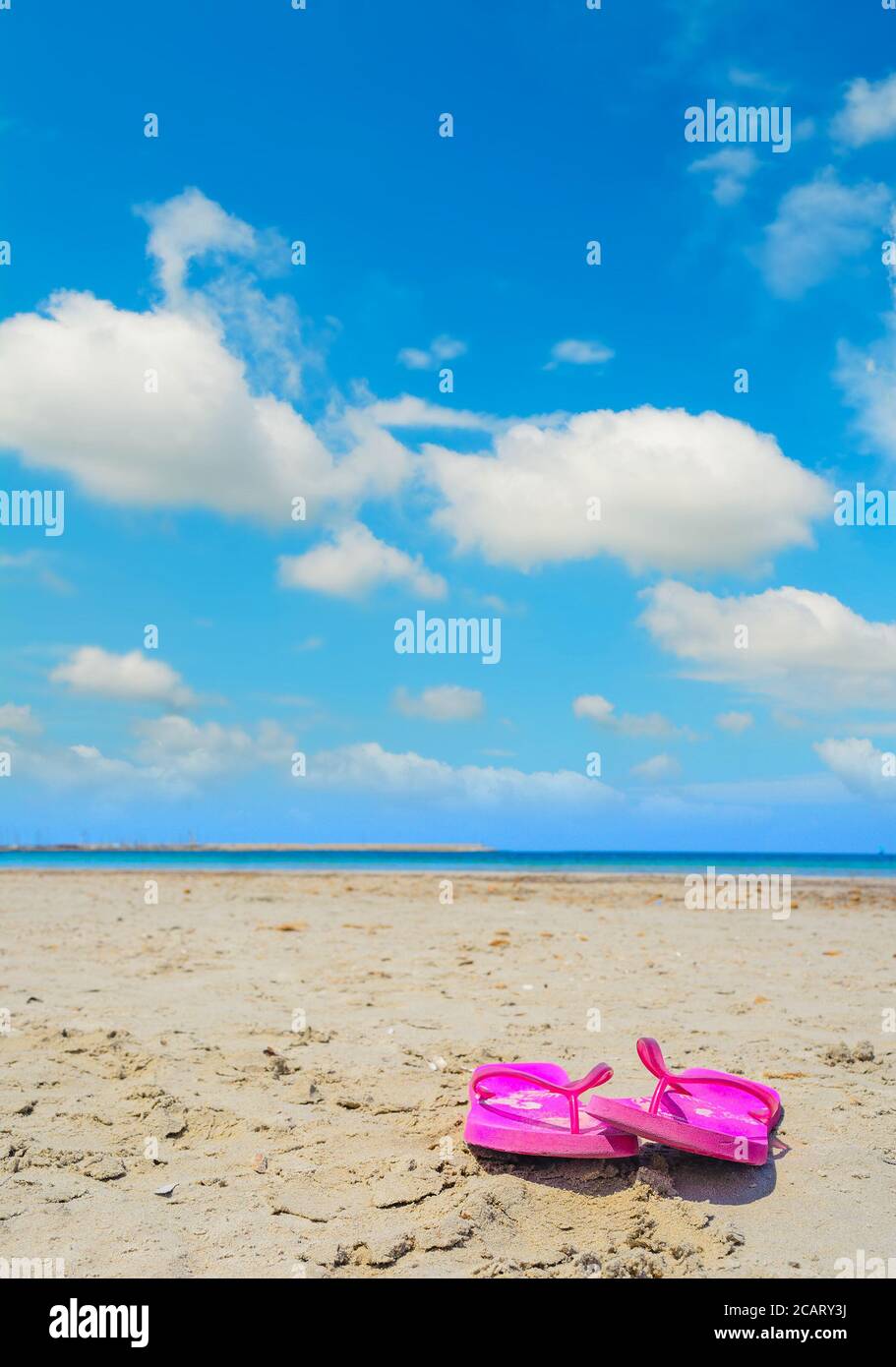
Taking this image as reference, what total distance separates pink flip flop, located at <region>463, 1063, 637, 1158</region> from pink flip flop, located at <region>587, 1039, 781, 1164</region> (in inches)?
4.1

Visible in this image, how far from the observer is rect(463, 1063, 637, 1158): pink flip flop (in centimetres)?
355

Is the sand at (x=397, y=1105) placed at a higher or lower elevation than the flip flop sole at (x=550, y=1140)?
lower

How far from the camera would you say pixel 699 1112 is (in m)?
3.92

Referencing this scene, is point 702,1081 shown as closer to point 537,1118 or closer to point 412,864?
point 537,1118

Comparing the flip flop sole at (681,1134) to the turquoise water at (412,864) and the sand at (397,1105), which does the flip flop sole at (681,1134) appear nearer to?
the sand at (397,1105)

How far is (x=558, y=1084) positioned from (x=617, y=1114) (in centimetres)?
71

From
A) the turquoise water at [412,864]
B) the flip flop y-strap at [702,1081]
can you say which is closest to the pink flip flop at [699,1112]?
the flip flop y-strap at [702,1081]

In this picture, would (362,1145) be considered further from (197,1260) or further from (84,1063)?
(84,1063)

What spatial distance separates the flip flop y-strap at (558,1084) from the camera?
3590mm

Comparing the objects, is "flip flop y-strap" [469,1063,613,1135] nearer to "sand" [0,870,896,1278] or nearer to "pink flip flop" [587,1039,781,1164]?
"pink flip flop" [587,1039,781,1164]

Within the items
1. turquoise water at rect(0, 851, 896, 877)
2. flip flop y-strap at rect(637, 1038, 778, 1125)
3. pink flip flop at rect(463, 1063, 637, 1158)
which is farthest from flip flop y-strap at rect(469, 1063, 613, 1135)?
turquoise water at rect(0, 851, 896, 877)

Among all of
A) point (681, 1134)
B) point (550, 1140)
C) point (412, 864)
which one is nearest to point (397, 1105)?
point (550, 1140)
